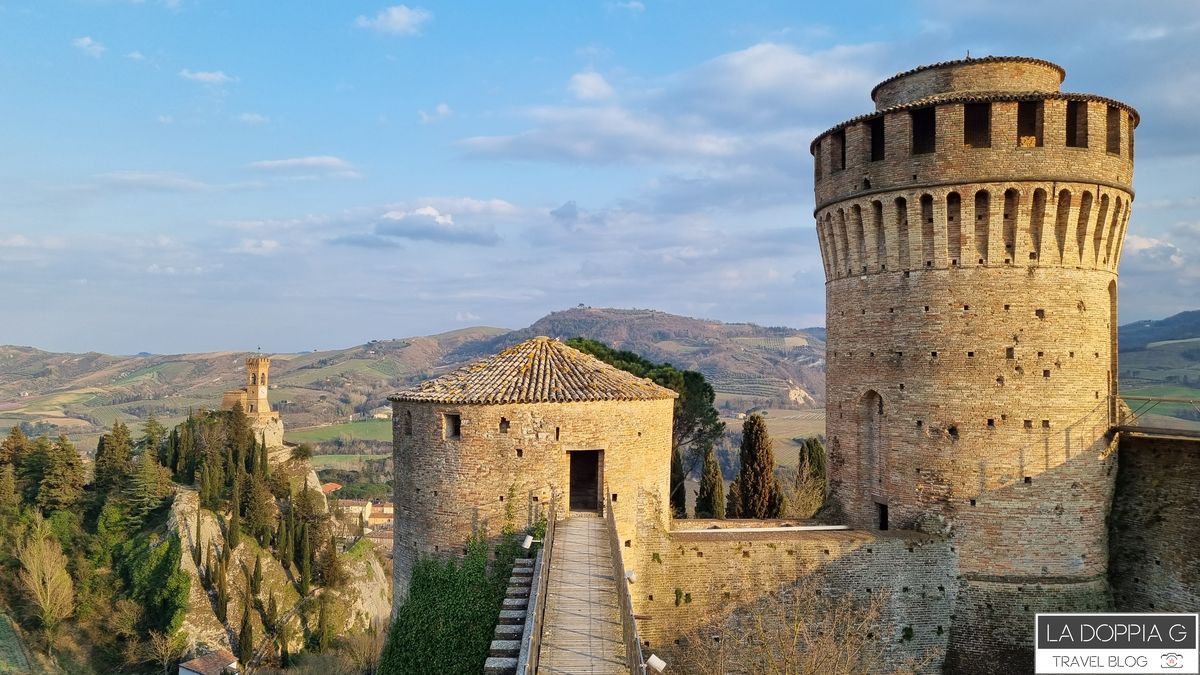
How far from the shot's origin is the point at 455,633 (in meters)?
15.2

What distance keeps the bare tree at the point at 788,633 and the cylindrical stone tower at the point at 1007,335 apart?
215 centimetres

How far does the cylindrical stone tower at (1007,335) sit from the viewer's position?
18.1m

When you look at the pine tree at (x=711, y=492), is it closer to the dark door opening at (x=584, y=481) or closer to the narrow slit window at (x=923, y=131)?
the dark door opening at (x=584, y=481)

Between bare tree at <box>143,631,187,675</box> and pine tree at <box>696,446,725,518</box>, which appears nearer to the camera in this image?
pine tree at <box>696,446,725,518</box>

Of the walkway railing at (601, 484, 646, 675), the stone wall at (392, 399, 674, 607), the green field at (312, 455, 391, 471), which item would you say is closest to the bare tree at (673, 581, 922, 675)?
the stone wall at (392, 399, 674, 607)

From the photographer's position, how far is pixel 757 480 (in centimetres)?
3078

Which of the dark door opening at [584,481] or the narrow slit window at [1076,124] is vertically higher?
the narrow slit window at [1076,124]

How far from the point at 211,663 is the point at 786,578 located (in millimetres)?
41830

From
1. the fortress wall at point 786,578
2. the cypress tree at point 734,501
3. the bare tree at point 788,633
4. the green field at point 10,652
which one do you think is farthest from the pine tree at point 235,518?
the bare tree at point 788,633

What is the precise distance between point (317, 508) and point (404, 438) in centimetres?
5564

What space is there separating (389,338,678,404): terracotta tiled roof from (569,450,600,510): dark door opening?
383cm

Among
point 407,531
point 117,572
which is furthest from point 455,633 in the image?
point 117,572

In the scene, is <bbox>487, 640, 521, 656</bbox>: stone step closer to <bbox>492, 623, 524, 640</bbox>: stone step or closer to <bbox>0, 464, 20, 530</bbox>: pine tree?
<bbox>492, 623, 524, 640</bbox>: stone step

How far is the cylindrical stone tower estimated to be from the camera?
18062 mm
